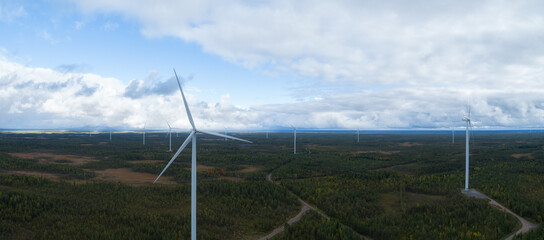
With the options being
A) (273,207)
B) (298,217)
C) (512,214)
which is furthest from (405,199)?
(273,207)

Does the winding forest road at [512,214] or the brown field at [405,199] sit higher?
the winding forest road at [512,214]

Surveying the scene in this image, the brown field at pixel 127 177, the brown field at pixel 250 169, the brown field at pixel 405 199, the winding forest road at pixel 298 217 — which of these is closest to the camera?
the winding forest road at pixel 298 217

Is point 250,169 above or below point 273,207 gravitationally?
below

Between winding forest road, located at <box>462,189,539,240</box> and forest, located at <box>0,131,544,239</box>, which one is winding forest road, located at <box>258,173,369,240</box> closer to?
forest, located at <box>0,131,544,239</box>

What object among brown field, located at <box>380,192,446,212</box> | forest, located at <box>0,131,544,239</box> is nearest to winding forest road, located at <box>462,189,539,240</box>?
forest, located at <box>0,131,544,239</box>

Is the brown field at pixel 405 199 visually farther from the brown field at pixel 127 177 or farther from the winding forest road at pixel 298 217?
the brown field at pixel 127 177

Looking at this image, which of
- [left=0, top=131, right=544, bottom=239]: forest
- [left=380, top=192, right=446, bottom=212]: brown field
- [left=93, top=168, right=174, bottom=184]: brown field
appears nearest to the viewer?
[left=0, top=131, right=544, bottom=239]: forest

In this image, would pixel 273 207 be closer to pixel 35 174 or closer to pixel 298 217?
pixel 298 217

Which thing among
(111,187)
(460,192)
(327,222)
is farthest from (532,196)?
(111,187)

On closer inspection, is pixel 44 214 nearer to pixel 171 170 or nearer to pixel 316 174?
pixel 171 170

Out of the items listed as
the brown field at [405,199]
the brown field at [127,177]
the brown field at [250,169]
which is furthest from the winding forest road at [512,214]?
the brown field at [127,177]
